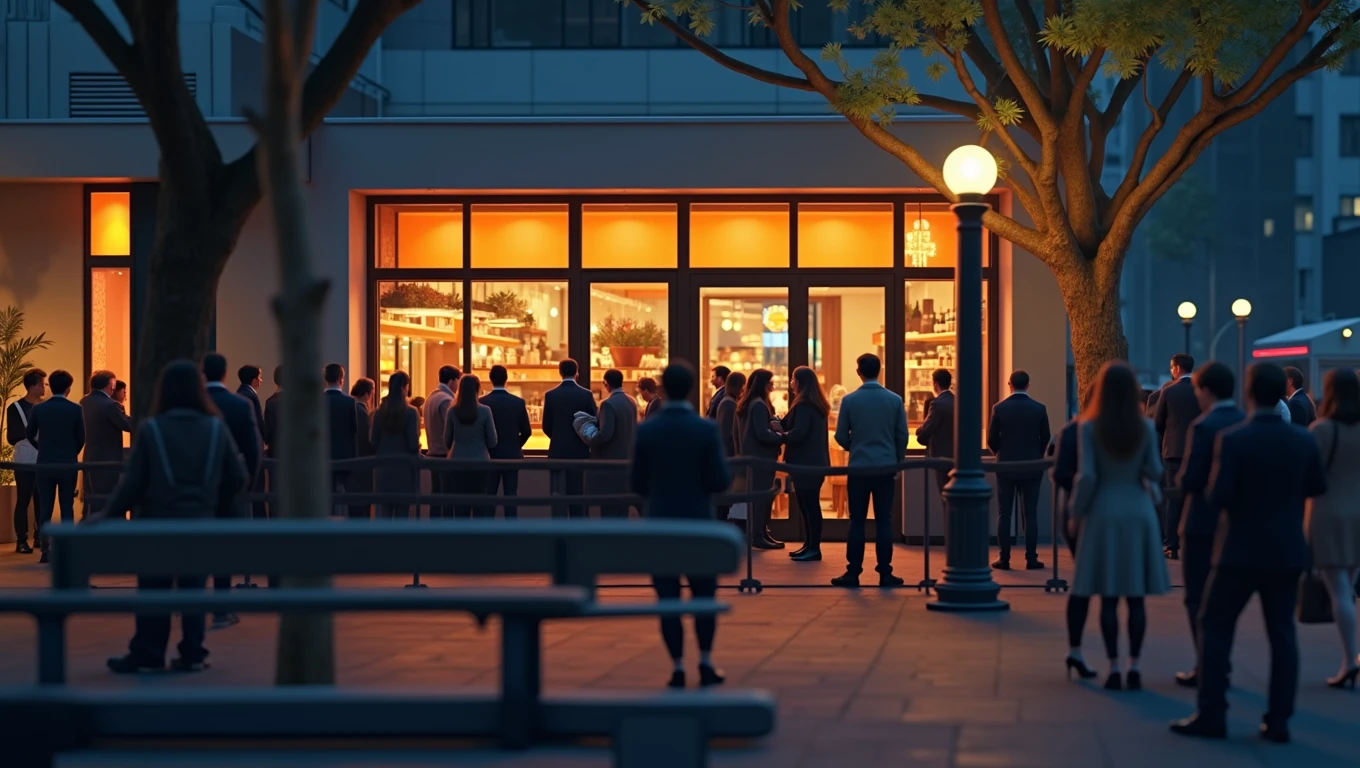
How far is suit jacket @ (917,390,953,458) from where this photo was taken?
1670 cm

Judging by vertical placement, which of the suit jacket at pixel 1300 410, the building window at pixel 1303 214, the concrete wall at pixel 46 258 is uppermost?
the building window at pixel 1303 214

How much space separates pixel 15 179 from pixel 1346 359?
88.1ft

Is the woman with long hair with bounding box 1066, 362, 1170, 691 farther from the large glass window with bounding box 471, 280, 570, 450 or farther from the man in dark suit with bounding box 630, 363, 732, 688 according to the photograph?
the large glass window with bounding box 471, 280, 570, 450

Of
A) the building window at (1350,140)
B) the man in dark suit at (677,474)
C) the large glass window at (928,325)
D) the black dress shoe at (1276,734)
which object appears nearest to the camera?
the black dress shoe at (1276,734)

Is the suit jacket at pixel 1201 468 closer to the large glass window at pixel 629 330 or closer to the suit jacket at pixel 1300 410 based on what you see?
the suit jacket at pixel 1300 410

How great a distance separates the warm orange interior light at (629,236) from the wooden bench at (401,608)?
14438 millimetres

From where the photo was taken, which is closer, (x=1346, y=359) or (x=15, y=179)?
(x=15, y=179)

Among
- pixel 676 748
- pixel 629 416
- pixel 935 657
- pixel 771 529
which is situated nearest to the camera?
pixel 676 748

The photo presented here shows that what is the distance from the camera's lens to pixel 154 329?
1080 cm

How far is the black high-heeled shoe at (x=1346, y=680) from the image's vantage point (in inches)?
364

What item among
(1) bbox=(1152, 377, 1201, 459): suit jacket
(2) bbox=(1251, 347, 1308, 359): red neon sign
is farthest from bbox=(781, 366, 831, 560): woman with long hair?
(2) bbox=(1251, 347, 1308, 359): red neon sign

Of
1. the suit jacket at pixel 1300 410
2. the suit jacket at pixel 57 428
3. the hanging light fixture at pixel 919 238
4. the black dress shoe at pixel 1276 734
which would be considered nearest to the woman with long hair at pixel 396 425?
the suit jacket at pixel 57 428

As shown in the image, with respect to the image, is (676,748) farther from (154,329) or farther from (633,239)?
(633,239)

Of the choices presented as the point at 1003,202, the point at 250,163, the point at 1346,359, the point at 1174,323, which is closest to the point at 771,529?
the point at 1003,202
